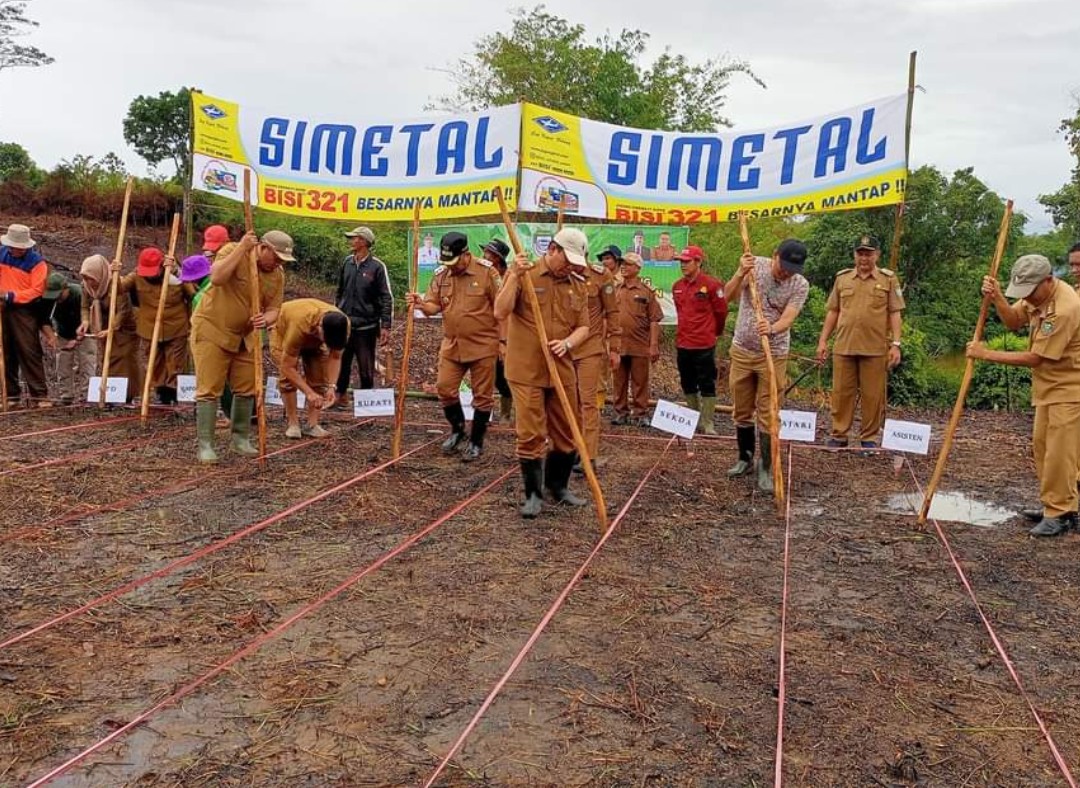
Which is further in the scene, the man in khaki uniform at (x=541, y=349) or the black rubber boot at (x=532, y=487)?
the black rubber boot at (x=532, y=487)

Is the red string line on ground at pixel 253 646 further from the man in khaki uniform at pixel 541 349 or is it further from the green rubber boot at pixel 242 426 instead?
the green rubber boot at pixel 242 426

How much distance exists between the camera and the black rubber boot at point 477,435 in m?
6.87

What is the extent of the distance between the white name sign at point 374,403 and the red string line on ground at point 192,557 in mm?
456

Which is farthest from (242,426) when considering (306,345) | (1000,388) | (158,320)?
(1000,388)

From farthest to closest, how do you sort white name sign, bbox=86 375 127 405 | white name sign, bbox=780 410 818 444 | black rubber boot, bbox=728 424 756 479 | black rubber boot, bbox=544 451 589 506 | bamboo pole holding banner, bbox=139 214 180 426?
white name sign, bbox=86 375 127 405, bamboo pole holding banner, bbox=139 214 180 426, white name sign, bbox=780 410 818 444, black rubber boot, bbox=728 424 756 479, black rubber boot, bbox=544 451 589 506

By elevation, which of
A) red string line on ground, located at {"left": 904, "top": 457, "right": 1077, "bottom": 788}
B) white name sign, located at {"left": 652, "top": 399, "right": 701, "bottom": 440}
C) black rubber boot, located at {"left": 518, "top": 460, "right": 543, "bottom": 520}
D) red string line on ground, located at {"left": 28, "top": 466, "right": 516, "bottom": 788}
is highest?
white name sign, located at {"left": 652, "top": 399, "right": 701, "bottom": 440}

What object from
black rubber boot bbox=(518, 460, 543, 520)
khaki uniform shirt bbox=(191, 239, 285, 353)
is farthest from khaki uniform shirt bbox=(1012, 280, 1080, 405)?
khaki uniform shirt bbox=(191, 239, 285, 353)

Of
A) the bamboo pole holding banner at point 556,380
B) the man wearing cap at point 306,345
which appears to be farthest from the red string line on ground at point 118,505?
the bamboo pole holding banner at point 556,380

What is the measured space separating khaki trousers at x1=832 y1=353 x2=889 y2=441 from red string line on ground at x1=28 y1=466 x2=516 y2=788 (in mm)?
3412

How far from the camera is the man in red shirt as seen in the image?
8.10 m

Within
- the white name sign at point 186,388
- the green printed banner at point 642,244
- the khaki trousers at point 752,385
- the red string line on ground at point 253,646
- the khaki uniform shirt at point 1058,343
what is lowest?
the red string line on ground at point 253,646

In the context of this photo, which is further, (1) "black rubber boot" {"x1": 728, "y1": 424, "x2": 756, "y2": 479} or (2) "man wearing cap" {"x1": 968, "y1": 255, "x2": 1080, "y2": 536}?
(1) "black rubber boot" {"x1": 728, "y1": 424, "x2": 756, "y2": 479}

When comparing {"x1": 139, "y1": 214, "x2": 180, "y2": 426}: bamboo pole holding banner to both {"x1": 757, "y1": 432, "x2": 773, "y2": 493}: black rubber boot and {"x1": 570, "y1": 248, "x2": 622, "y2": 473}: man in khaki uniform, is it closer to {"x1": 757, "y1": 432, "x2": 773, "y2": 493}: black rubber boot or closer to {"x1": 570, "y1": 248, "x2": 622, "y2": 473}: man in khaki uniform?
{"x1": 570, "y1": 248, "x2": 622, "y2": 473}: man in khaki uniform

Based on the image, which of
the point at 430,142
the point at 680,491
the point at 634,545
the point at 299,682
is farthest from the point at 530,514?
the point at 430,142
